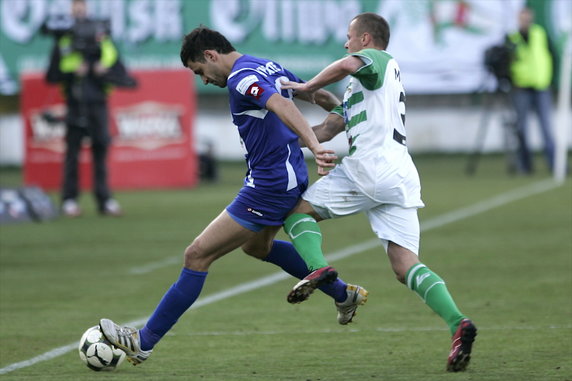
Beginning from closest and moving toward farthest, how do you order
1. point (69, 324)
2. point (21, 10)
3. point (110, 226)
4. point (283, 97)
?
point (283, 97) → point (69, 324) → point (110, 226) → point (21, 10)

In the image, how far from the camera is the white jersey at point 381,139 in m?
6.81

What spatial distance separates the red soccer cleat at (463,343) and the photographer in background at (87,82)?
1015 centimetres

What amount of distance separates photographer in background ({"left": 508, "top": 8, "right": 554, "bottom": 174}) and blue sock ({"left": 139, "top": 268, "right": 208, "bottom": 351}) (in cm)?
1531

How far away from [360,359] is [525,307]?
7.12 feet

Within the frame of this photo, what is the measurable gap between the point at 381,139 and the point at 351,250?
5.92 m

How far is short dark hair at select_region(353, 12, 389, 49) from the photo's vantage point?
22.8 ft

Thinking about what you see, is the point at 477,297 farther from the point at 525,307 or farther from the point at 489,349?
the point at 489,349

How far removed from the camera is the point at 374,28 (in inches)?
274

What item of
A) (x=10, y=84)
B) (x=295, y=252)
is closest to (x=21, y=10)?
(x=10, y=84)

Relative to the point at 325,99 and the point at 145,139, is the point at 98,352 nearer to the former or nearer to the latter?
the point at 325,99

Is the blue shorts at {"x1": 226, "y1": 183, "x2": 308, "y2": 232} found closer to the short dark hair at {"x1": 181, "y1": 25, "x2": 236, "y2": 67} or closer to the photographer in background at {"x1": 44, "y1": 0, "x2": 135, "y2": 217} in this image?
the short dark hair at {"x1": 181, "y1": 25, "x2": 236, "y2": 67}

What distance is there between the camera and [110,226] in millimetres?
15297

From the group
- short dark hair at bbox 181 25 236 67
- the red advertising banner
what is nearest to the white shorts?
short dark hair at bbox 181 25 236 67

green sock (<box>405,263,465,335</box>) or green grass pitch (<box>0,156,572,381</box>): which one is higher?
green sock (<box>405,263,465,335</box>)
